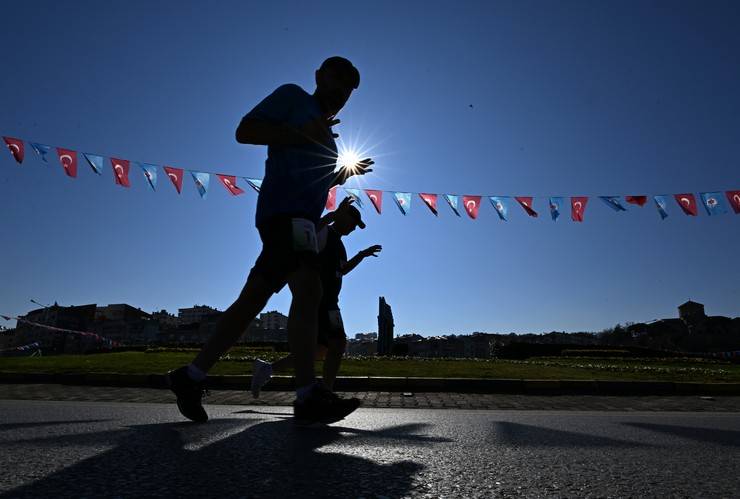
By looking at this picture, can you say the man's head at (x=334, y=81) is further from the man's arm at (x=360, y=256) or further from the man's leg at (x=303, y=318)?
the man's arm at (x=360, y=256)

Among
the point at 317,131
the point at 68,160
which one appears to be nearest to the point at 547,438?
the point at 317,131

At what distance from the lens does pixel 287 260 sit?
2.49 m

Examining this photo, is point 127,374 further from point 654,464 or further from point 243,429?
point 654,464

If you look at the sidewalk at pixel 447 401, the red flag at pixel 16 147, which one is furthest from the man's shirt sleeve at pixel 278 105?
the red flag at pixel 16 147

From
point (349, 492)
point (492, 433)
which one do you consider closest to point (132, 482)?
point (349, 492)

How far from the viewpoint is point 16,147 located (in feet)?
39.7

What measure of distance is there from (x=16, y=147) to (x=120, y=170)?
7.88 ft

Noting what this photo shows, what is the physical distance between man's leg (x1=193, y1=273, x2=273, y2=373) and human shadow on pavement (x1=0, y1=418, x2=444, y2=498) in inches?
16.2

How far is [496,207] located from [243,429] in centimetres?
1364

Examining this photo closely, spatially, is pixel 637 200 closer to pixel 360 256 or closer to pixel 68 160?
pixel 360 256

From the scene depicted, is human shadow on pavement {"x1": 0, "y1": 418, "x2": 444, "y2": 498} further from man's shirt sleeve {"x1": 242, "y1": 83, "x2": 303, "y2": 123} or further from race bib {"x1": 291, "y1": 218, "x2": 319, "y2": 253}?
man's shirt sleeve {"x1": 242, "y1": 83, "x2": 303, "y2": 123}

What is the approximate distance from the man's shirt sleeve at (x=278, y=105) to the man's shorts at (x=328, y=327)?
1.96 metres

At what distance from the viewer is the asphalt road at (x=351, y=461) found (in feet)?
3.88

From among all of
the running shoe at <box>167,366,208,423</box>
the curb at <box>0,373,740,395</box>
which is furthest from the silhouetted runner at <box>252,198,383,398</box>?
the curb at <box>0,373,740,395</box>
